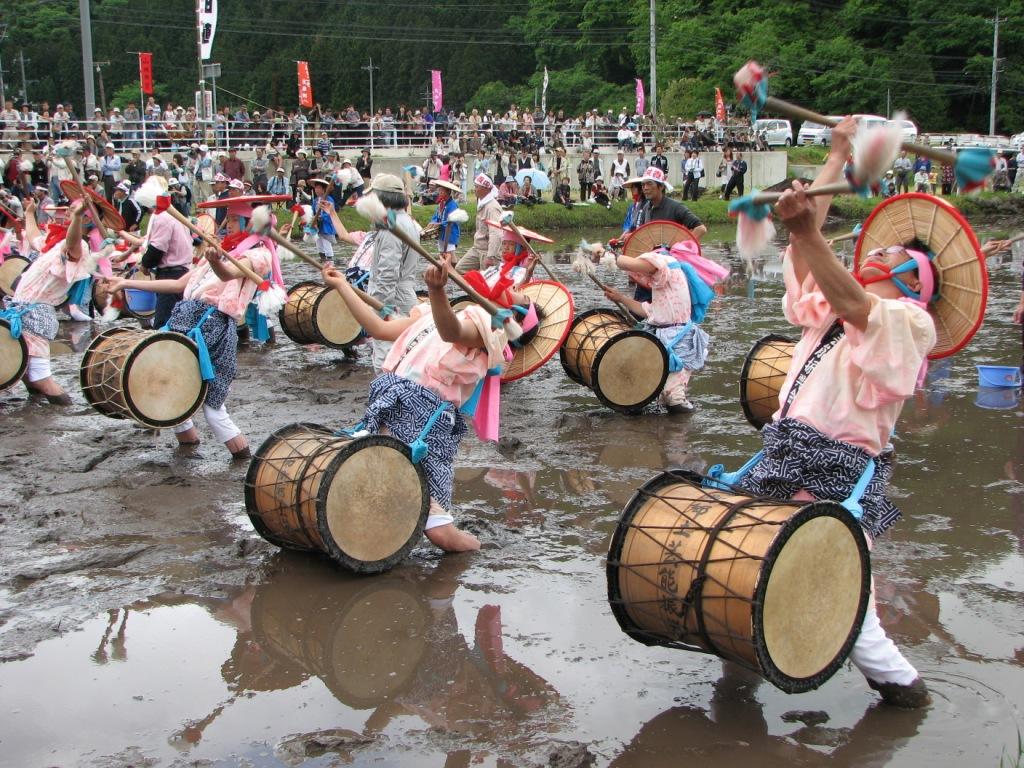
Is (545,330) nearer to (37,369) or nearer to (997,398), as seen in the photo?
(997,398)

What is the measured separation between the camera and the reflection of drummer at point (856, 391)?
377 centimetres

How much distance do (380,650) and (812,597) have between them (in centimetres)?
185

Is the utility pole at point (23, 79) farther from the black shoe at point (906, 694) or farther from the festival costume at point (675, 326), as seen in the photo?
the black shoe at point (906, 694)

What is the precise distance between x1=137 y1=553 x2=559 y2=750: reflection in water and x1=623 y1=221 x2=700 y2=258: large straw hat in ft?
13.9

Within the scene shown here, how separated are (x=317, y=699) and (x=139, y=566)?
1823 mm

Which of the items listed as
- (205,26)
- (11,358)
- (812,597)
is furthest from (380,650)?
(205,26)

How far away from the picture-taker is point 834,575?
3.89 metres

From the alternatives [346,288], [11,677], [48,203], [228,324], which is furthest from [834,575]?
[48,203]

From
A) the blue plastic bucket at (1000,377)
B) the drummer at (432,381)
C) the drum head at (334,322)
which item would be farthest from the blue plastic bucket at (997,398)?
the drum head at (334,322)

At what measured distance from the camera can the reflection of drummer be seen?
12.4 ft

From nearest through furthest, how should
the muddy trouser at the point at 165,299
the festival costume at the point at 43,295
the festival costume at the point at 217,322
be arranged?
the festival costume at the point at 217,322 → the muddy trouser at the point at 165,299 → the festival costume at the point at 43,295

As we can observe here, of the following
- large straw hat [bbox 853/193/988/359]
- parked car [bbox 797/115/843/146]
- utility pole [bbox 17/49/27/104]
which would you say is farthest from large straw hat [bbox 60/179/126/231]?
utility pole [bbox 17/49/27/104]

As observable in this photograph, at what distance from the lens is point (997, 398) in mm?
9125

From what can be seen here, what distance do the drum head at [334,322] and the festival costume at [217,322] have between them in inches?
121
